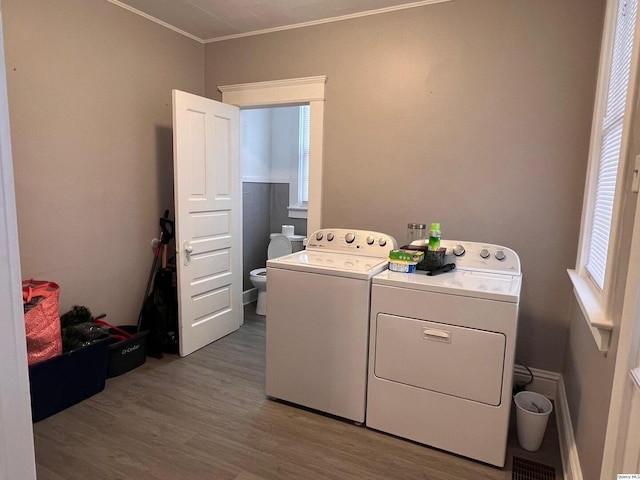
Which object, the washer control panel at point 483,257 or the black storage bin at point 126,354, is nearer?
the washer control panel at point 483,257

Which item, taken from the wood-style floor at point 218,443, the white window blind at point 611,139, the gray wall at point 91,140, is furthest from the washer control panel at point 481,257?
the gray wall at point 91,140

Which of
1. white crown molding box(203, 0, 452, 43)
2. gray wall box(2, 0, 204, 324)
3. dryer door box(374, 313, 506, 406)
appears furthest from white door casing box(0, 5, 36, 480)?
white crown molding box(203, 0, 452, 43)

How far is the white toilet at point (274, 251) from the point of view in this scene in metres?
3.86

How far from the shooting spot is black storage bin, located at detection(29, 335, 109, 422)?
82.8 inches

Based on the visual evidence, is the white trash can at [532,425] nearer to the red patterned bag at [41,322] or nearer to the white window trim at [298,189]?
the red patterned bag at [41,322]

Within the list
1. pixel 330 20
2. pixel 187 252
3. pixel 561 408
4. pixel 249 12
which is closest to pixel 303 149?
pixel 330 20

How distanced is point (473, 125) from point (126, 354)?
8.90ft

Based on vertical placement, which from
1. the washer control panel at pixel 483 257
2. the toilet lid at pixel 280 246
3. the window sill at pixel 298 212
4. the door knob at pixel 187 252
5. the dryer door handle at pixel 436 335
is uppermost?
the window sill at pixel 298 212

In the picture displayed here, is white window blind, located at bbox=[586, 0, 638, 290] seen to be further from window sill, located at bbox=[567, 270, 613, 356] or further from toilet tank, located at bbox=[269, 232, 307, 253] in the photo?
toilet tank, located at bbox=[269, 232, 307, 253]

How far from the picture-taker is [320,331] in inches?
85.7

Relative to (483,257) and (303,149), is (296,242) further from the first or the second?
(483,257)

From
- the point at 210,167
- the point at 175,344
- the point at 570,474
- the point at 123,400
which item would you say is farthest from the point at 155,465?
the point at 210,167

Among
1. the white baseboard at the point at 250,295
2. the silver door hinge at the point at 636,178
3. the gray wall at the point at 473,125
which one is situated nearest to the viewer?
the silver door hinge at the point at 636,178

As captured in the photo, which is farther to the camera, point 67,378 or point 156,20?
point 156,20
